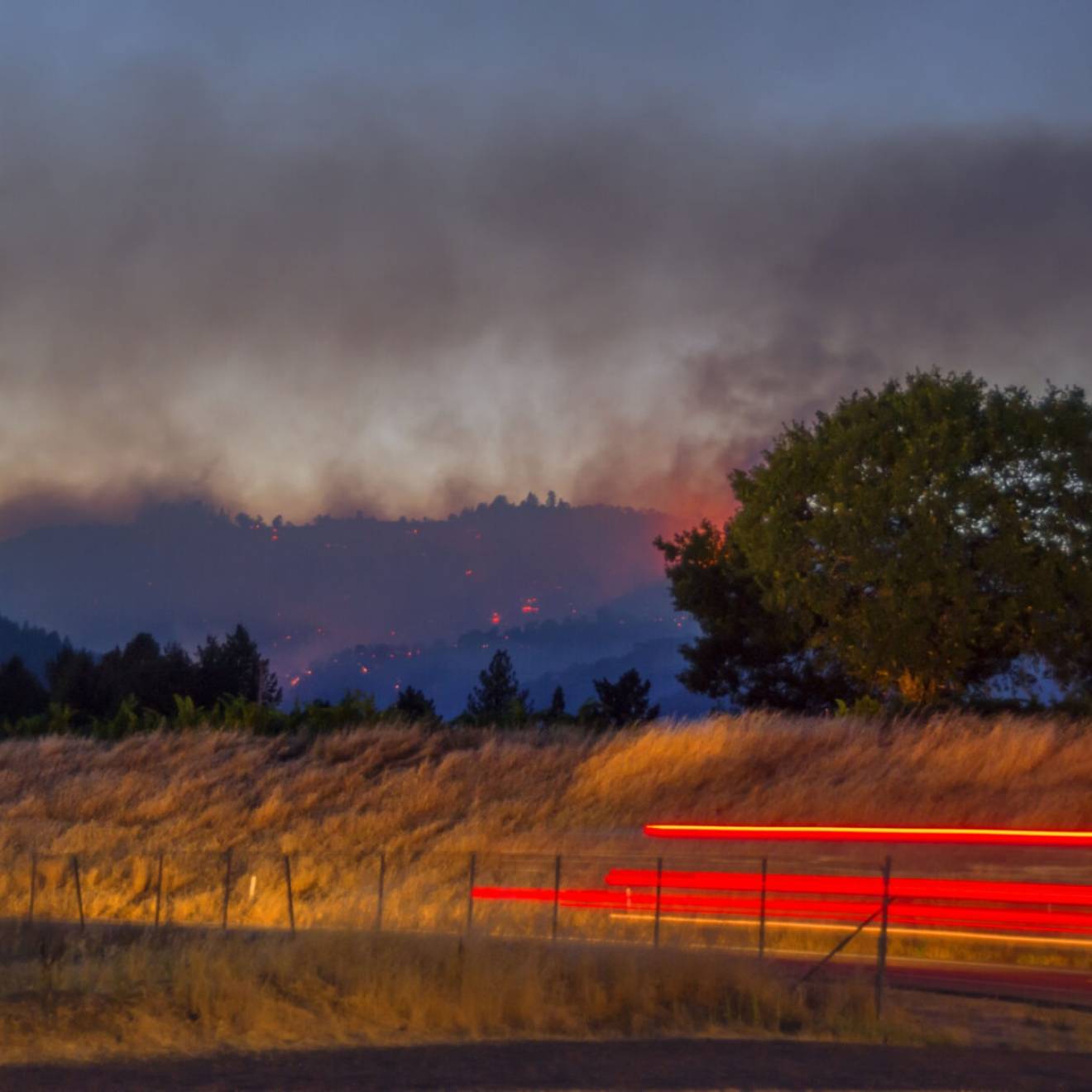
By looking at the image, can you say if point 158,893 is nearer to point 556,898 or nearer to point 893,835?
point 556,898

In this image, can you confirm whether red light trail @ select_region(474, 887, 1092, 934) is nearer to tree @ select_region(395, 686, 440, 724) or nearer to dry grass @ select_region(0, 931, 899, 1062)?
dry grass @ select_region(0, 931, 899, 1062)

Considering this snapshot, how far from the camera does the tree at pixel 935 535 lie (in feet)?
132

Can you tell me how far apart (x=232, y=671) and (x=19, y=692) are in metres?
11.5

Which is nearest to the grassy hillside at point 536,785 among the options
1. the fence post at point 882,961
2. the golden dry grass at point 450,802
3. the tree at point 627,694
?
the golden dry grass at point 450,802

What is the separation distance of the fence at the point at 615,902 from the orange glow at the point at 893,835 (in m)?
0.56

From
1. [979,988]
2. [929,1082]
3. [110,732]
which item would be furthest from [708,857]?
[110,732]

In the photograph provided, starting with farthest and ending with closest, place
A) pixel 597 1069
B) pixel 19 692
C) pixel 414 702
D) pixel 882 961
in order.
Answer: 1. pixel 19 692
2. pixel 414 702
3. pixel 882 961
4. pixel 597 1069

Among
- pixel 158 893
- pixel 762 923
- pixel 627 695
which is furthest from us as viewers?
pixel 627 695

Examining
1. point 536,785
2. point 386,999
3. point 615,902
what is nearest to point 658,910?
point 615,902

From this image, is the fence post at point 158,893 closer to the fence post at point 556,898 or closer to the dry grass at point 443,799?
the dry grass at point 443,799

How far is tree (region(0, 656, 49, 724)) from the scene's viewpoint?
79.4 meters

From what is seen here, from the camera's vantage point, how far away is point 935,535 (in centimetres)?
3981

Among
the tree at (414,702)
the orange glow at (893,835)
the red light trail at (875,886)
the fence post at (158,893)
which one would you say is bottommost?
the fence post at (158,893)

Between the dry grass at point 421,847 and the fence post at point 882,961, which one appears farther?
the fence post at point 882,961
